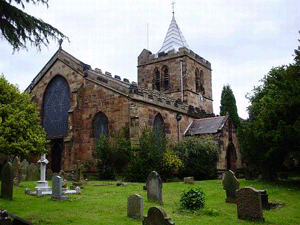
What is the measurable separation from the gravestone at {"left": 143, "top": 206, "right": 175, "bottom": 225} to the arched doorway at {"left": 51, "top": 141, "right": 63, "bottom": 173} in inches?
876

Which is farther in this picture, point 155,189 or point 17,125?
point 17,125

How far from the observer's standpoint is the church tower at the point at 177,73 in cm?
4056

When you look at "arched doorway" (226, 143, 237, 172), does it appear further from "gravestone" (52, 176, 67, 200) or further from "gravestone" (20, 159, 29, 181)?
"gravestone" (52, 176, 67, 200)

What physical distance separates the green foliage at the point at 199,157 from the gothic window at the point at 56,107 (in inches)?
399

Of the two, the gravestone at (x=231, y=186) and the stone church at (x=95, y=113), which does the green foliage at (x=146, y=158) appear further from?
the gravestone at (x=231, y=186)

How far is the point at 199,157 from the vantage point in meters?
26.1

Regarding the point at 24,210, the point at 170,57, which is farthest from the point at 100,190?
the point at 170,57

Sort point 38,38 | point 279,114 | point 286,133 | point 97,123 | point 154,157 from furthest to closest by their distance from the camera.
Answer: point 97,123 → point 154,157 → point 279,114 → point 286,133 → point 38,38

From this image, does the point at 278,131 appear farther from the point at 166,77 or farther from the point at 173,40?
the point at 173,40

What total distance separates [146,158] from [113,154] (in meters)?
2.59

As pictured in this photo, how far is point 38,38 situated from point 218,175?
20219mm

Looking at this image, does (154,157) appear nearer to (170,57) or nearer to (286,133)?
(286,133)

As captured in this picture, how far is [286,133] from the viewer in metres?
16.2

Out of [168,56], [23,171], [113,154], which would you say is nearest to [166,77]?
[168,56]
